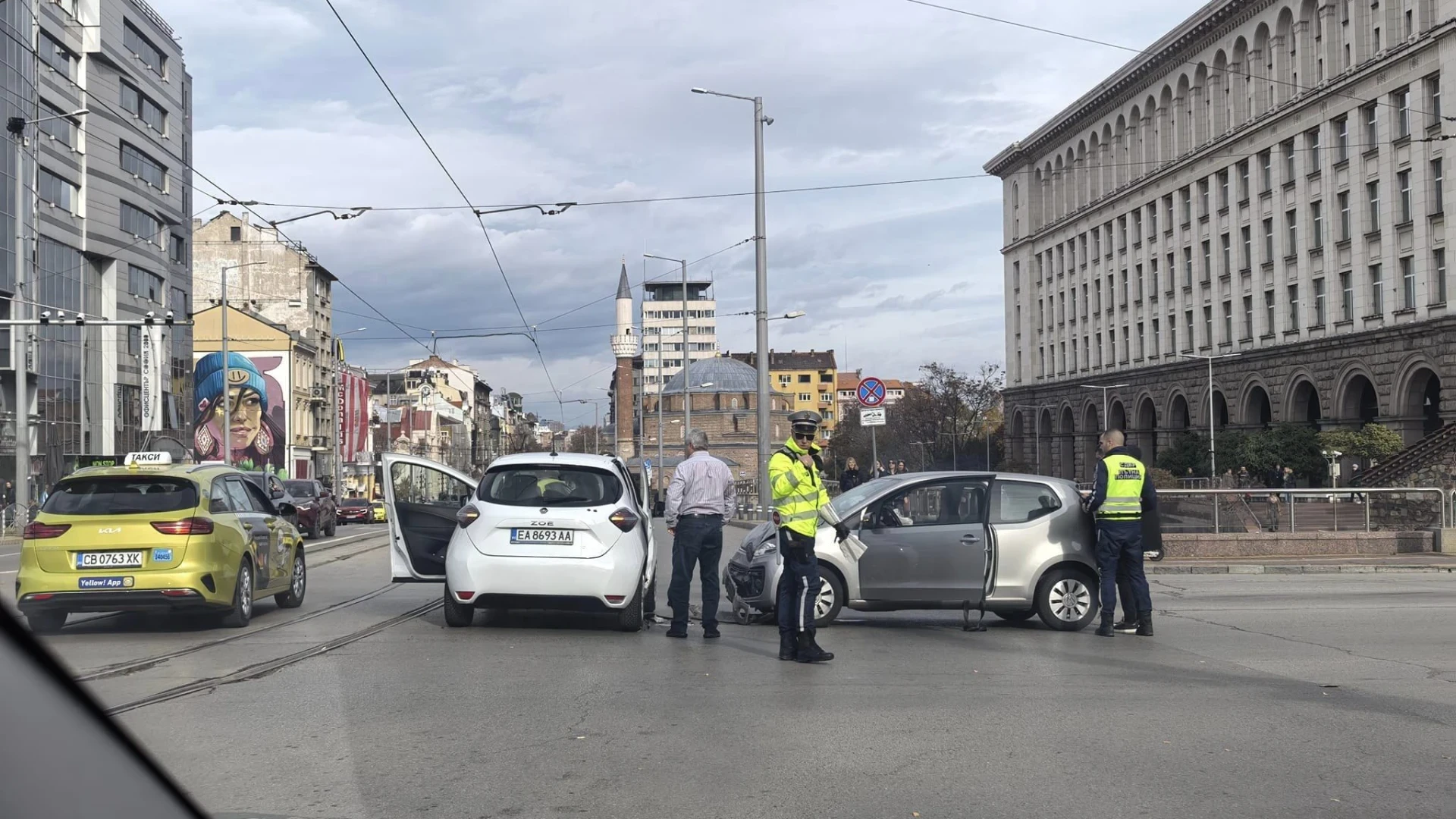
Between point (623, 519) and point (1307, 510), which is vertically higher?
point (623, 519)

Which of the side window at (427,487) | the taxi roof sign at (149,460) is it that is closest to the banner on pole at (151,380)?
the side window at (427,487)

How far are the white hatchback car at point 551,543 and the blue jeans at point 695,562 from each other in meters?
0.37

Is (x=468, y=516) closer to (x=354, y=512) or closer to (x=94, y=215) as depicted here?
(x=94, y=215)

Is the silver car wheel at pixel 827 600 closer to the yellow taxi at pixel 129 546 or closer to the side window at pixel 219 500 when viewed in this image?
the yellow taxi at pixel 129 546

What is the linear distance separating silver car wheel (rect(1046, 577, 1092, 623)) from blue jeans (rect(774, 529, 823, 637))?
10.7 feet

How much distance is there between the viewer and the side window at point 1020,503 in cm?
1304

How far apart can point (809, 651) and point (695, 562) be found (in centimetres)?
198

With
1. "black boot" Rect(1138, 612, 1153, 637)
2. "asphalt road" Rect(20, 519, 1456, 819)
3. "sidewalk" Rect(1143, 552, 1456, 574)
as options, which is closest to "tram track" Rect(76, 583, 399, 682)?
"asphalt road" Rect(20, 519, 1456, 819)

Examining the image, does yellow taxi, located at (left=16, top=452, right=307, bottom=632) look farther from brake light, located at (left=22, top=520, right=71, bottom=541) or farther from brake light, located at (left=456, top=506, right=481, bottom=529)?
brake light, located at (left=456, top=506, right=481, bottom=529)

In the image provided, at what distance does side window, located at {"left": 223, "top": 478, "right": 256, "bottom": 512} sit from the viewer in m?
13.0

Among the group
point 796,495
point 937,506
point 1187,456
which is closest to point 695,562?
point 796,495

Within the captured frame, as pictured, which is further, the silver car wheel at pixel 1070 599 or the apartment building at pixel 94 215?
the apartment building at pixel 94 215

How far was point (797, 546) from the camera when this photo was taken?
35.1 ft

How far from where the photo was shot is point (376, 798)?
587 cm
